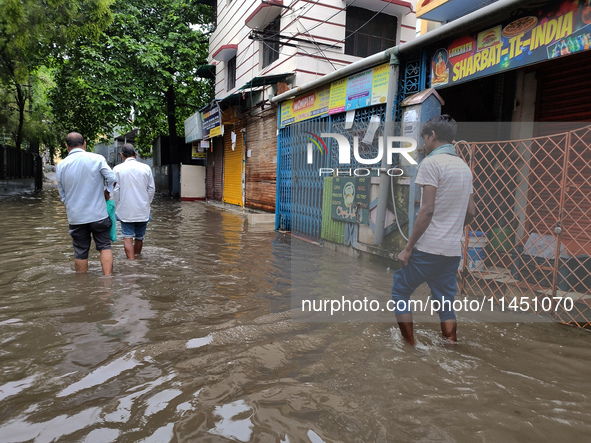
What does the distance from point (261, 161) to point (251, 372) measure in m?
11.1

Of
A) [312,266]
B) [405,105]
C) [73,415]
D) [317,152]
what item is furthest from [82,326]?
[317,152]

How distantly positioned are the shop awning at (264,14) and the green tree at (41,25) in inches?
214

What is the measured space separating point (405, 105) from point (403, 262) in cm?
377

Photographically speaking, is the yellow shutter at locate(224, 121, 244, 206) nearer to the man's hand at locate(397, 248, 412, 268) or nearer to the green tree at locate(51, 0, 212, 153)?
the green tree at locate(51, 0, 212, 153)

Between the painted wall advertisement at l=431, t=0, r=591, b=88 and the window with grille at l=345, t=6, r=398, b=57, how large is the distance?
22.7ft

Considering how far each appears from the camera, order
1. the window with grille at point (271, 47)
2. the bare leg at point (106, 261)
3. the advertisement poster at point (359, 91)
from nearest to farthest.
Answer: the bare leg at point (106, 261) < the advertisement poster at point (359, 91) < the window with grille at point (271, 47)

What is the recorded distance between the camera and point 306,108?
10078 millimetres

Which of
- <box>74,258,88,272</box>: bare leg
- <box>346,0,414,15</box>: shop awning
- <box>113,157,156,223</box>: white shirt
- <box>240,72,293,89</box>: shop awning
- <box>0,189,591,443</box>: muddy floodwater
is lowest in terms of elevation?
<box>0,189,591,443</box>: muddy floodwater

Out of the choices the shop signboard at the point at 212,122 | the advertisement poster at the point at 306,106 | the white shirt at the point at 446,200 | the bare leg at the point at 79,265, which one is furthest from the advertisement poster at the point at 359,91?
the shop signboard at the point at 212,122

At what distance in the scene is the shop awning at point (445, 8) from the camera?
7234 mm

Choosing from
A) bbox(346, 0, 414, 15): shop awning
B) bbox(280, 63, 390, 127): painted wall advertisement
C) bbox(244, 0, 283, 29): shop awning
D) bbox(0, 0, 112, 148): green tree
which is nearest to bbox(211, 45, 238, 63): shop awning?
bbox(244, 0, 283, 29): shop awning

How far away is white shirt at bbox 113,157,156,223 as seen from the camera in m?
6.40

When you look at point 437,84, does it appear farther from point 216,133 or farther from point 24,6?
point 24,6

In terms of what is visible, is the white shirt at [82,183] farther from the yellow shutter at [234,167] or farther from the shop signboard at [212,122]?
the shop signboard at [212,122]
